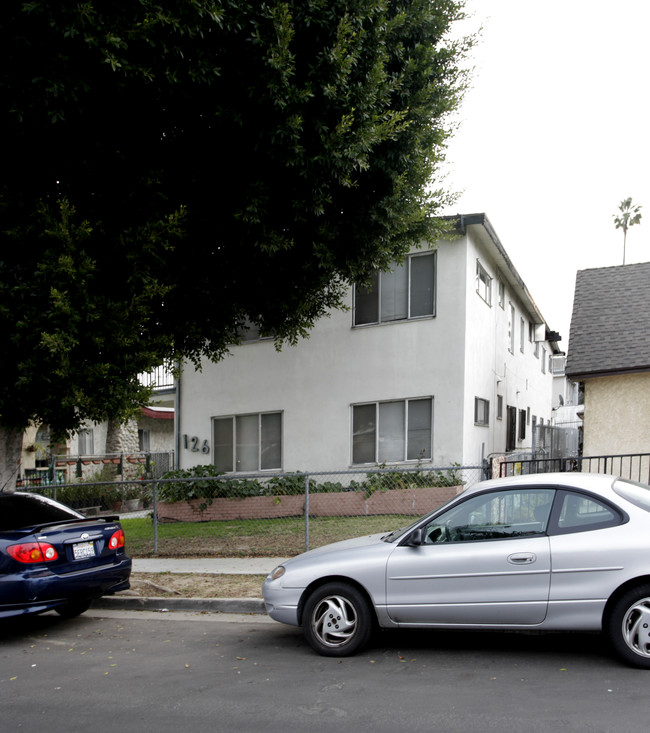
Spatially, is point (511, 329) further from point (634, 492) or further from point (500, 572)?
point (500, 572)

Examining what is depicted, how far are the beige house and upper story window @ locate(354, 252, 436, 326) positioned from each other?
3077mm

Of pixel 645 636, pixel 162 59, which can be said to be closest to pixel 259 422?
pixel 162 59

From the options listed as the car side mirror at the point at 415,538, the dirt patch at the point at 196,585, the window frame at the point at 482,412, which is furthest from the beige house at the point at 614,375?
the car side mirror at the point at 415,538

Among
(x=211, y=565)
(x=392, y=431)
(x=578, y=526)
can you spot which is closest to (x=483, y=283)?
(x=392, y=431)

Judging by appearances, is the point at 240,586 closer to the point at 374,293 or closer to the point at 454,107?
the point at 454,107

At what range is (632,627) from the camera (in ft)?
17.7

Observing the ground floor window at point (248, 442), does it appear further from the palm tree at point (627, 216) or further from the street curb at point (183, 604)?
the palm tree at point (627, 216)

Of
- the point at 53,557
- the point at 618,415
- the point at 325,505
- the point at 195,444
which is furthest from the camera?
the point at 195,444

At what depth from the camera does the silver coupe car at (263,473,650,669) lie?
5465 mm

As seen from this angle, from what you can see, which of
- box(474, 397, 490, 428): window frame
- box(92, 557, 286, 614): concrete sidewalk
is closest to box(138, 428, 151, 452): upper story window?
box(474, 397, 490, 428): window frame

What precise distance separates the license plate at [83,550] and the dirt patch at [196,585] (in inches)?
57.8

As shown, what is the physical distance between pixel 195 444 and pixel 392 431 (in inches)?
202

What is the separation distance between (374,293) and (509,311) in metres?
6.19

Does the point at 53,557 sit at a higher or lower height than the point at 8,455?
lower
